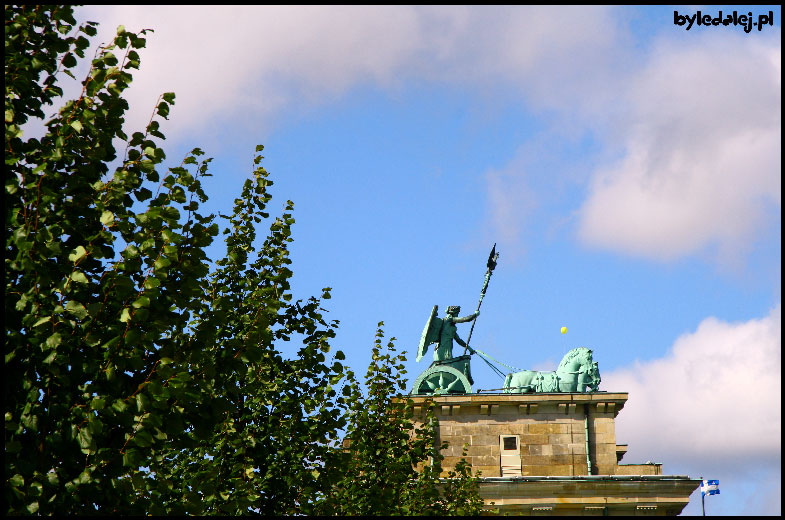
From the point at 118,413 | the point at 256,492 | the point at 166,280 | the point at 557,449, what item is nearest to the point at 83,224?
the point at 166,280

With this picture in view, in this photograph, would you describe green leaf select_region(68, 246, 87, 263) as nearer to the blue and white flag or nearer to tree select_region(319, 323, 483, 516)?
tree select_region(319, 323, 483, 516)

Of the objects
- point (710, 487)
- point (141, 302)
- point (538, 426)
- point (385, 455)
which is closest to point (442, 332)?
point (538, 426)

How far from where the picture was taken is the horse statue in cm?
5972

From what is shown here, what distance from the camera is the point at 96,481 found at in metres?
11.5

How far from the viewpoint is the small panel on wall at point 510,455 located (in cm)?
5750

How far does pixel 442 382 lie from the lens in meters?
60.2

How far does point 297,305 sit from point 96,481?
9108mm

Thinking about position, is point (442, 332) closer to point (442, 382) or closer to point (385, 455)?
point (442, 382)

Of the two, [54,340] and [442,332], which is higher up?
[442,332]

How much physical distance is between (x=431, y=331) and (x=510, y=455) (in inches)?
309

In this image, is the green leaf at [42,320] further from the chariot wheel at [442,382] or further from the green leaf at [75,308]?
the chariot wheel at [442,382]

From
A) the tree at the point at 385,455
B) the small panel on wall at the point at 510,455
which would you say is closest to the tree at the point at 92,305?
the tree at the point at 385,455

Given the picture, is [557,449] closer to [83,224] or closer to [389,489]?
[389,489]

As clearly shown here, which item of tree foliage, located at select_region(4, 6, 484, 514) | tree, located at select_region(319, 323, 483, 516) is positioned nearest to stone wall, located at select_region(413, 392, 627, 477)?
tree, located at select_region(319, 323, 483, 516)
